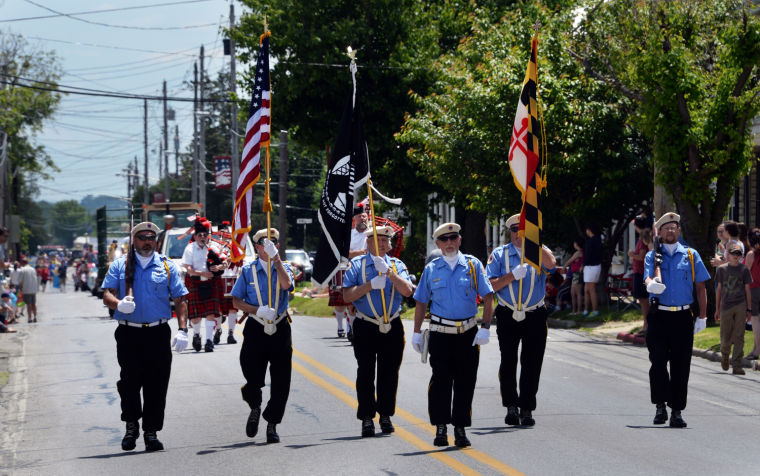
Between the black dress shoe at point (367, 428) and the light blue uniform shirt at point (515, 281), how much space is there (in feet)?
→ 5.43

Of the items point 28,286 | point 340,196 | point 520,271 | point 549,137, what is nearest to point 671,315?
point 520,271

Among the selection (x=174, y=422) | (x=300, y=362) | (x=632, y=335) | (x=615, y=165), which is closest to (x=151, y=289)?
(x=174, y=422)

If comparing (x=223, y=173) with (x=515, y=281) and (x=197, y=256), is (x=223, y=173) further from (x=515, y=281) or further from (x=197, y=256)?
(x=515, y=281)

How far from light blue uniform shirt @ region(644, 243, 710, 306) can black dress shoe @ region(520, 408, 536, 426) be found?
162cm

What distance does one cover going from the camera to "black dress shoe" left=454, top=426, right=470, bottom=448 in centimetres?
884

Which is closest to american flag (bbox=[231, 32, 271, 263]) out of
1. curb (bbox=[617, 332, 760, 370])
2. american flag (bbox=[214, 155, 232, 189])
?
curb (bbox=[617, 332, 760, 370])

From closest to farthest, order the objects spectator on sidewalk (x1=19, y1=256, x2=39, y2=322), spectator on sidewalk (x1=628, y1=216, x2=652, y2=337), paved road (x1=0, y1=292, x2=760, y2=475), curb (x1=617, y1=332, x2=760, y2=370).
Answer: paved road (x1=0, y1=292, x2=760, y2=475), curb (x1=617, y1=332, x2=760, y2=370), spectator on sidewalk (x1=628, y1=216, x2=652, y2=337), spectator on sidewalk (x1=19, y1=256, x2=39, y2=322)

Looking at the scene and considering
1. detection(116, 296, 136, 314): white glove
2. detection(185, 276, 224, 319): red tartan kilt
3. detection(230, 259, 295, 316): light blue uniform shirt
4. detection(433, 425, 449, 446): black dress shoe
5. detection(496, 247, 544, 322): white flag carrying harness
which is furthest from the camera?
detection(185, 276, 224, 319): red tartan kilt

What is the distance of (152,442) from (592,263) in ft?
46.0

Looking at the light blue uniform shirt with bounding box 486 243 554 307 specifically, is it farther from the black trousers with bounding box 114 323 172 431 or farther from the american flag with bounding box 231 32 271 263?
the black trousers with bounding box 114 323 172 431

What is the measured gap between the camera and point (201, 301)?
17000mm

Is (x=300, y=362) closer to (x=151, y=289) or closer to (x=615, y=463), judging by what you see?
(x=151, y=289)

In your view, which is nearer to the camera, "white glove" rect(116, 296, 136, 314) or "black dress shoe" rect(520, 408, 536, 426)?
"white glove" rect(116, 296, 136, 314)

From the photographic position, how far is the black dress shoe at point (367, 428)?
947 cm
